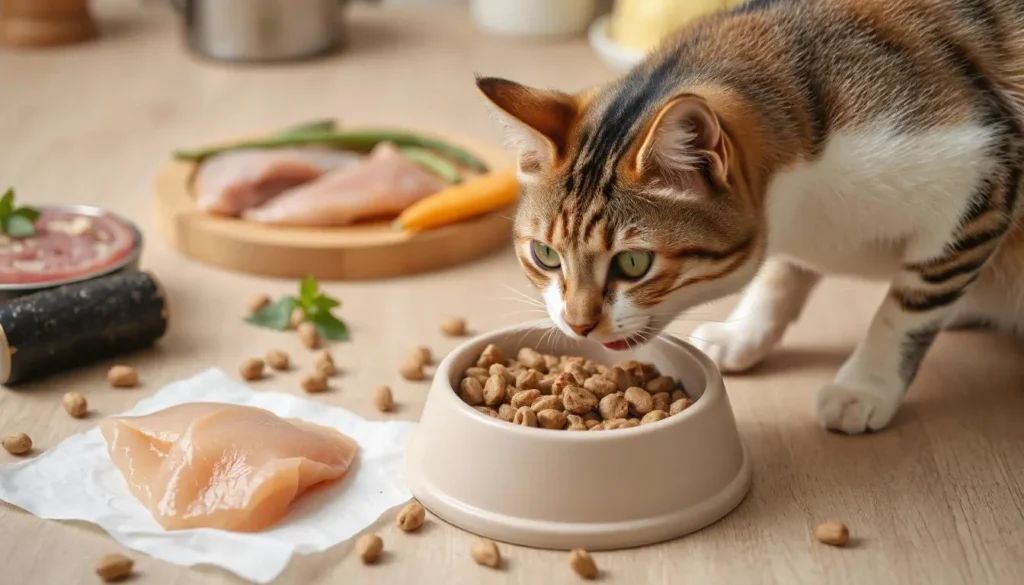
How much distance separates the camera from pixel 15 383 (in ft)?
5.74

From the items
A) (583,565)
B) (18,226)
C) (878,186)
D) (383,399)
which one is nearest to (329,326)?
(383,399)

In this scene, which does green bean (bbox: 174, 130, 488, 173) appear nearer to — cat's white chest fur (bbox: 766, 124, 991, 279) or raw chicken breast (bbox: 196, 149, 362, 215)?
raw chicken breast (bbox: 196, 149, 362, 215)

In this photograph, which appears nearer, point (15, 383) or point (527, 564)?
point (527, 564)

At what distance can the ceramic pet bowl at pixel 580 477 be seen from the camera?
54.2 inches

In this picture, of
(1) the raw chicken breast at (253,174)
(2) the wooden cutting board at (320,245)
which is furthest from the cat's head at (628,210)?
(1) the raw chicken breast at (253,174)

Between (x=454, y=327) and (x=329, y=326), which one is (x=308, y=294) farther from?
(x=454, y=327)

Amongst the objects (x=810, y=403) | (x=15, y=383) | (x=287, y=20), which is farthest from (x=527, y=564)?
(x=287, y=20)

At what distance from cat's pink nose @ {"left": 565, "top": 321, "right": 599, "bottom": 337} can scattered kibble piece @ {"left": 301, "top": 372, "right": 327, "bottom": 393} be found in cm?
46

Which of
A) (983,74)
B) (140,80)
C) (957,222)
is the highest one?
(983,74)

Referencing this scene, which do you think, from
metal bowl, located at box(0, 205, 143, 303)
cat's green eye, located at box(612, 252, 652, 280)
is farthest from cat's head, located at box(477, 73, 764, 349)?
metal bowl, located at box(0, 205, 143, 303)

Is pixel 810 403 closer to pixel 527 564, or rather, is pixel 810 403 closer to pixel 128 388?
pixel 527 564

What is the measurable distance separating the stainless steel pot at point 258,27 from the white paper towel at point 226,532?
1.58m

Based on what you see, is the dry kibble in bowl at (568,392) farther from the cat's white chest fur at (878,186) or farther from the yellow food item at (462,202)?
the yellow food item at (462,202)

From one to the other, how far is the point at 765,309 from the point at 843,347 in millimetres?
177
